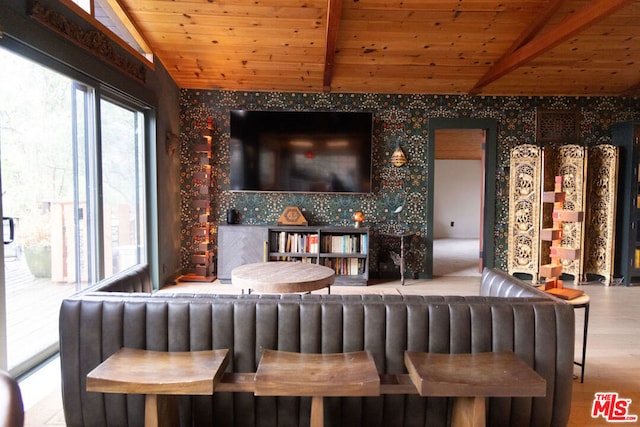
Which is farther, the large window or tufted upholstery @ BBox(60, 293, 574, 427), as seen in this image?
A: the large window

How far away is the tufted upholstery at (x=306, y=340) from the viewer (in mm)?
1698

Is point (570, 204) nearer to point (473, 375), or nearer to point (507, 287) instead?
point (507, 287)

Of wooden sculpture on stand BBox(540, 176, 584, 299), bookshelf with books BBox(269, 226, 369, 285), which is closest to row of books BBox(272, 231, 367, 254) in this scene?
bookshelf with books BBox(269, 226, 369, 285)

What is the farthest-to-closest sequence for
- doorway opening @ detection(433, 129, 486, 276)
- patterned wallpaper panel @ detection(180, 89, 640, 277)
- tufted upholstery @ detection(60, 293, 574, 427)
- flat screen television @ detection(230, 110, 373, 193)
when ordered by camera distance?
doorway opening @ detection(433, 129, 486, 276) → patterned wallpaper panel @ detection(180, 89, 640, 277) → flat screen television @ detection(230, 110, 373, 193) → tufted upholstery @ detection(60, 293, 574, 427)

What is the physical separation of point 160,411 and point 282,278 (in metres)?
1.43

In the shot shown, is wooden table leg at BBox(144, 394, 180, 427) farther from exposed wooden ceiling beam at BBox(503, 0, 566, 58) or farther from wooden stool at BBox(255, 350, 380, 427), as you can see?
exposed wooden ceiling beam at BBox(503, 0, 566, 58)

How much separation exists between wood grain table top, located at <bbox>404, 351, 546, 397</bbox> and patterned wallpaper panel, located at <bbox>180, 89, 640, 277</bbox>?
377cm

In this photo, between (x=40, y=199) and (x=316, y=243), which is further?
(x=316, y=243)

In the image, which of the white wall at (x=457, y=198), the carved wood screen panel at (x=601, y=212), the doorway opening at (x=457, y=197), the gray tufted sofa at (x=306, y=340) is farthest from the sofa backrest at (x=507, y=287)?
the white wall at (x=457, y=198)

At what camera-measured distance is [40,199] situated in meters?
2.70

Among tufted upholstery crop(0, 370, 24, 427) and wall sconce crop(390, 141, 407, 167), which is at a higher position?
wall sconce crop(390, 141, 407, 167)

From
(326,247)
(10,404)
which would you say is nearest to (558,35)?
(326,247)

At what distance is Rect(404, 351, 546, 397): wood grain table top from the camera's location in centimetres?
136
